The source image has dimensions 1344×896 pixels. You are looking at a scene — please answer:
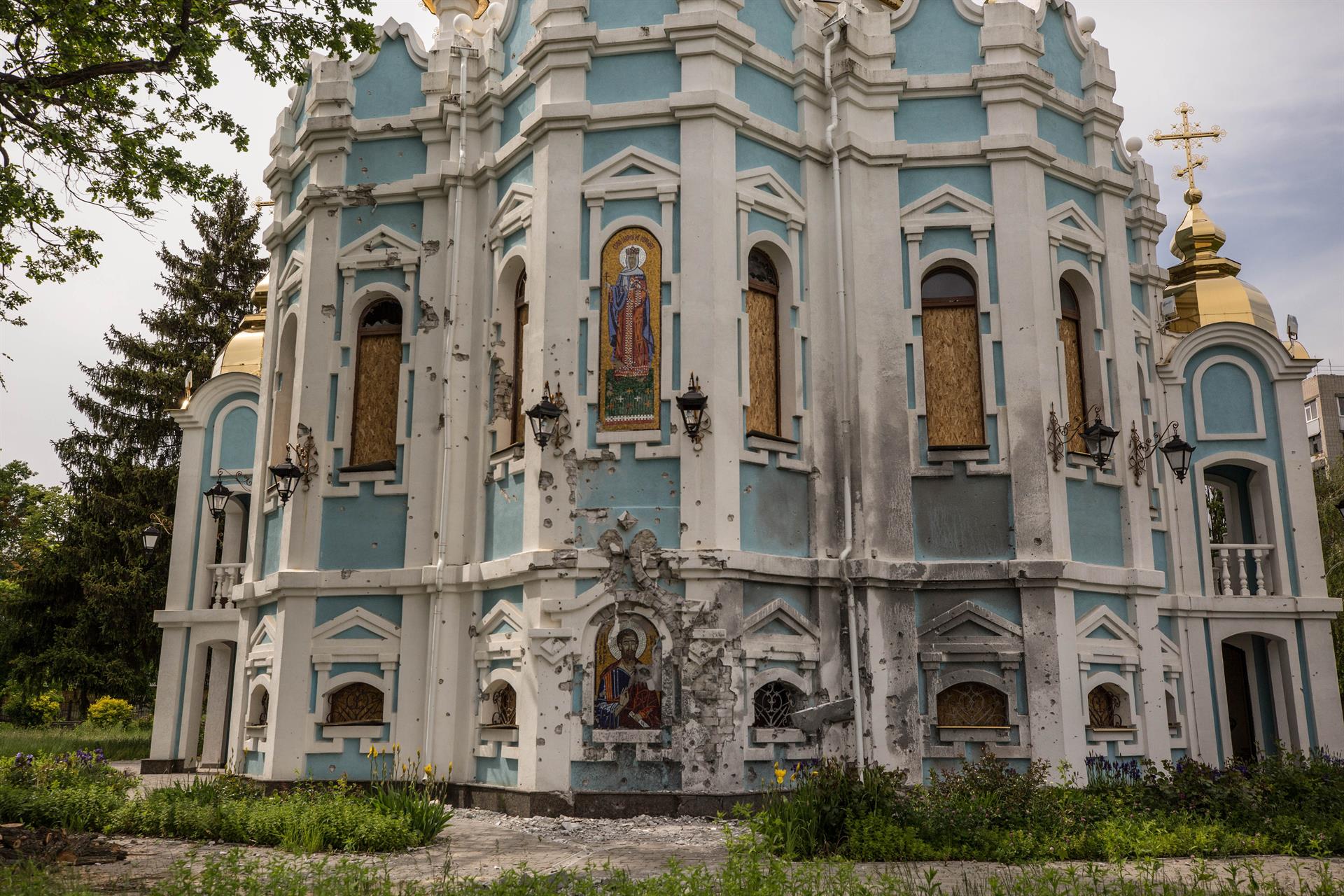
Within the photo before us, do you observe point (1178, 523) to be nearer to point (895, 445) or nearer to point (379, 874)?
point (895, 445)

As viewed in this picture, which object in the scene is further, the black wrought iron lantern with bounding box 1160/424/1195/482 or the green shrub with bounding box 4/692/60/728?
the green shrub with bounding box 4/692/60/728

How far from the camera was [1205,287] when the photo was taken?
797 inches

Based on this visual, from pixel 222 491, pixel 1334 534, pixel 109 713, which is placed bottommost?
pixel 109 713

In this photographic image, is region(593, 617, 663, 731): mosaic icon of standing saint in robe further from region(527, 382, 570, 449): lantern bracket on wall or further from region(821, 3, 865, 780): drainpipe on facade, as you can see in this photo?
region(821, 3, 865, 780): drainpipe on facade

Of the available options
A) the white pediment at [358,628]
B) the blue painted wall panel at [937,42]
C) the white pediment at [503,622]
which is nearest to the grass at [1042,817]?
the white pediment at [503,622]

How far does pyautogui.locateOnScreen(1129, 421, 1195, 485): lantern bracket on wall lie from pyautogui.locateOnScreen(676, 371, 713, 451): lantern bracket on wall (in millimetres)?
6071

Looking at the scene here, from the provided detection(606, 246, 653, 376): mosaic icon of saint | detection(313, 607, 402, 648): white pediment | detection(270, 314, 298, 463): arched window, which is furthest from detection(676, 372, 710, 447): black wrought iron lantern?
detection(270, 314, 298, 463): arched window

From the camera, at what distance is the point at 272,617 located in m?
15.1

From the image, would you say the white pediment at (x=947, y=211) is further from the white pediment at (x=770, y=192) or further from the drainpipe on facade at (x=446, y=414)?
the drainpipe on facade at (x=446, y=414)

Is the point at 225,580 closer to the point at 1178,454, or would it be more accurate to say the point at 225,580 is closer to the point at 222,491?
the point at 222,491

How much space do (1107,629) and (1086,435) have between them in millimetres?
2413

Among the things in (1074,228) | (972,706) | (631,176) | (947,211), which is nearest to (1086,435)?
(1074,228)

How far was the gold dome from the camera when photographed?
19.9 meters

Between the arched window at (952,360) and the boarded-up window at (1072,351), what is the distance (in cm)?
132
